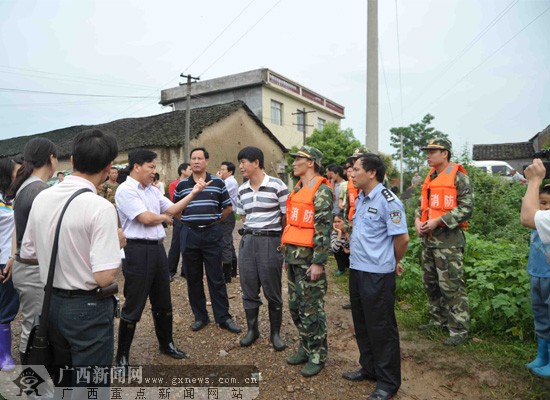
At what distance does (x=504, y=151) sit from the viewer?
28250mm

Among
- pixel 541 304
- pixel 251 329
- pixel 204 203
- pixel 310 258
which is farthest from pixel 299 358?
pixel 541 304

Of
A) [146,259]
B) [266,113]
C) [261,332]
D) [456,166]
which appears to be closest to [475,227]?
[456,166]

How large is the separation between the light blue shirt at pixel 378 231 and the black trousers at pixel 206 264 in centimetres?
184

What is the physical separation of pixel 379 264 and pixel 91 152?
2.26 meters

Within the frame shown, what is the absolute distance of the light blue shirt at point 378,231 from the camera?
3.05 m

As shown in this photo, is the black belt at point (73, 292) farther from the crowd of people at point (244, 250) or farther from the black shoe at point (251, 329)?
the black shoe at point (251, 329)

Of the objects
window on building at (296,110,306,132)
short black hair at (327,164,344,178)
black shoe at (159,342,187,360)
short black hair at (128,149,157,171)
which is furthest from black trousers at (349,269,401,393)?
window on building at (296,110,306,132)

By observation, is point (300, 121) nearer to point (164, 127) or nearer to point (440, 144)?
point (164, 127)

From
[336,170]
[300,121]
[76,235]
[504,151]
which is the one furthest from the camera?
[300,121]

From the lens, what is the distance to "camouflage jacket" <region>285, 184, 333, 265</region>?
3.42 meters

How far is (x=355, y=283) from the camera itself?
128 inches

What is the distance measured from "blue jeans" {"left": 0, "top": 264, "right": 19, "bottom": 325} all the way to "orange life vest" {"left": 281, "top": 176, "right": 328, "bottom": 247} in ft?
8.37

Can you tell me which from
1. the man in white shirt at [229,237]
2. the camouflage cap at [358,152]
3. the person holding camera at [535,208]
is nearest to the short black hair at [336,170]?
the camouflage cap at [358,152]

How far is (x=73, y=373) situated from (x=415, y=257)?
5327mm
